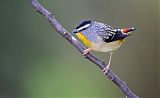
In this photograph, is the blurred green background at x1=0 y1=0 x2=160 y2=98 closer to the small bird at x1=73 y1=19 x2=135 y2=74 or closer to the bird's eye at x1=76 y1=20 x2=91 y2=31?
the small bird at x1=73 y1=19 x2=135 y2=74

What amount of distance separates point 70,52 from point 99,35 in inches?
88.7

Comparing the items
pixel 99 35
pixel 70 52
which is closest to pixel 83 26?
pixel 99 35

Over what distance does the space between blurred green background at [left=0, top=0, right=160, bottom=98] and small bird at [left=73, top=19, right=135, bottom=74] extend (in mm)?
2110

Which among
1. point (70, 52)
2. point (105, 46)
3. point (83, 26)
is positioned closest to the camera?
point (83, 26)

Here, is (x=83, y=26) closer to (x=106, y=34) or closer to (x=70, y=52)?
(x=106, y=34)

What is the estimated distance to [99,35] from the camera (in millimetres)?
1812

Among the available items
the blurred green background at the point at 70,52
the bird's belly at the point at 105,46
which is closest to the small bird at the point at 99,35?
the bird's belly at the point at 105,46

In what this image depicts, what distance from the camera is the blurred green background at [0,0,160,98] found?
3984 millimetres

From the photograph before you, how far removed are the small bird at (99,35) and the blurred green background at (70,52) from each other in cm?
211

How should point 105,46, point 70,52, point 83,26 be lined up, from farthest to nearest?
point 70,52, point 105,46, point 83,26

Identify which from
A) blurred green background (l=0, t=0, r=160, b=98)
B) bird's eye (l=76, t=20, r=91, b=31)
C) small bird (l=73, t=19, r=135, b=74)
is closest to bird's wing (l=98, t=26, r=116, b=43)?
small bird (l=73, t=19, r=135, b=74)
